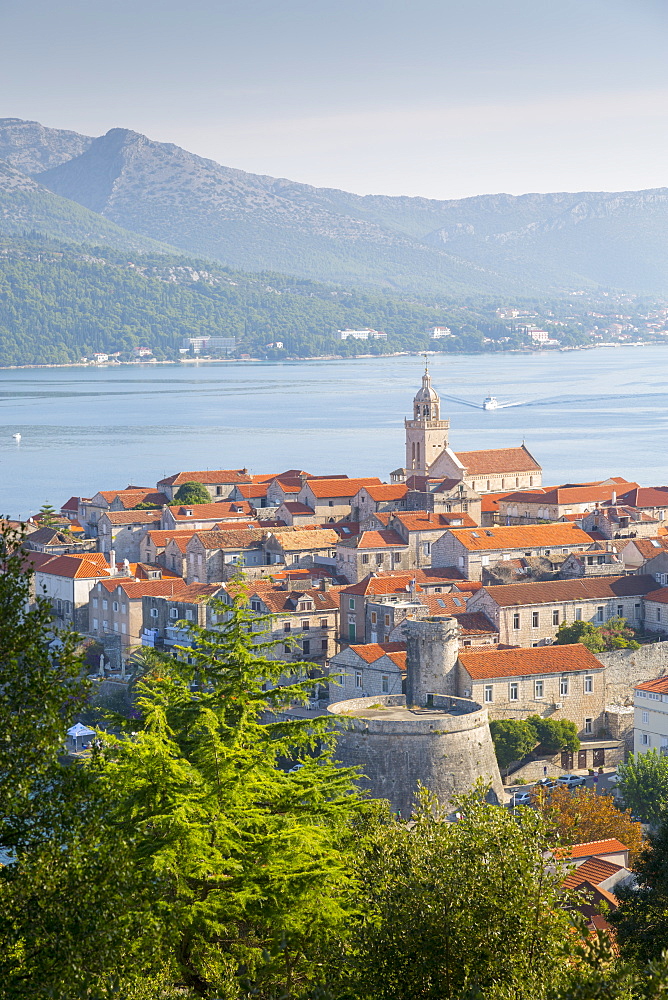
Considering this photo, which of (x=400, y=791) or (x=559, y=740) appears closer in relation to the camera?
(x=400, y=791)

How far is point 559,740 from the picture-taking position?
39875 mm

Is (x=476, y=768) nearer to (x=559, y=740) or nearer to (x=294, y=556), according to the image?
(x=559, y=740)

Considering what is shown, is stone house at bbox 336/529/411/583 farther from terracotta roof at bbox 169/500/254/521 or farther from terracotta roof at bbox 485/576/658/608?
terracotta roof at bbox 169/500/254/521

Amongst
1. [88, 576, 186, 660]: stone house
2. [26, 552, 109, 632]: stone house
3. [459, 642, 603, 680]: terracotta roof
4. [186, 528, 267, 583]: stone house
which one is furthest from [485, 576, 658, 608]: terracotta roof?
[26, 552, 109, 632]: stone house

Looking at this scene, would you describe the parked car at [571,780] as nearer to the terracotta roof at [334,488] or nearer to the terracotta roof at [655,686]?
the terracotta roof at [655,686]

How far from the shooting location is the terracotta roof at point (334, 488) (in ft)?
225

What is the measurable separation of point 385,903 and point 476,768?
19.5 metres

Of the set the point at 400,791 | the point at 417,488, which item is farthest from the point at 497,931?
the point at 417,488


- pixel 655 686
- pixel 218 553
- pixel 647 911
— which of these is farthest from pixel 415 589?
pixel 647 911

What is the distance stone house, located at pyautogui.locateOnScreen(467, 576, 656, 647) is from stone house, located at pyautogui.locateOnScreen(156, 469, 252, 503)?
2901 cm

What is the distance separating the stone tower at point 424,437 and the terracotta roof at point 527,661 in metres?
33.1

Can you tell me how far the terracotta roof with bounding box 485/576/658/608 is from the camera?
156 ft

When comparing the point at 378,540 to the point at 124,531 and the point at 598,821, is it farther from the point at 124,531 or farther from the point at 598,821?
the point at 598,821

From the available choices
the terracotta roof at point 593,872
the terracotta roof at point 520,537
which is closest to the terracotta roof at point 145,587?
the terracotta roof at point 520,537
